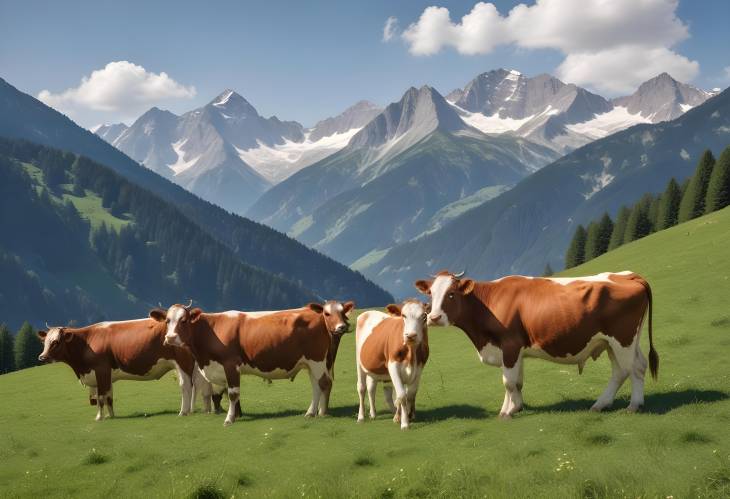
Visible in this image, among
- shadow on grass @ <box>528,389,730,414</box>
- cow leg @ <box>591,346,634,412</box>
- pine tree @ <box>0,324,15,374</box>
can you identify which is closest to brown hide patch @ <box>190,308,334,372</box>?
shadow on grass @ <box>528,389,730,414</box>

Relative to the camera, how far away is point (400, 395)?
17.7 metres

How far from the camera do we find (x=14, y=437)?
71.8 feet

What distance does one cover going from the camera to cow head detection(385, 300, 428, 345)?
56.4 feet

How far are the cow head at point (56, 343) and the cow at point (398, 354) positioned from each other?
38.0ft

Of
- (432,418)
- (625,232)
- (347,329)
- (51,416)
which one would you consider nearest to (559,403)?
(432,418)

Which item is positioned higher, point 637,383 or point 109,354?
point 109,354

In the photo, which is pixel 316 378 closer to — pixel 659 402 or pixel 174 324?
pixel 174 324

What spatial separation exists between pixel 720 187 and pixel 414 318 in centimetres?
9180

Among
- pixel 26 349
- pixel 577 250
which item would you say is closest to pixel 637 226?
pixel 577 250

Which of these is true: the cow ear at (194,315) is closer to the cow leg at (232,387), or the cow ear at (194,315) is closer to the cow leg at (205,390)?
the cow leg at (232,387)

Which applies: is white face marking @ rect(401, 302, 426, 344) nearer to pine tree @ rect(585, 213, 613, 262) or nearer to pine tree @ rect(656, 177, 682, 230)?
pine tree @ rect(656, 177, 682, 230)

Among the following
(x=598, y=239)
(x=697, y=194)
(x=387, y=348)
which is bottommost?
(x=387, y=348)

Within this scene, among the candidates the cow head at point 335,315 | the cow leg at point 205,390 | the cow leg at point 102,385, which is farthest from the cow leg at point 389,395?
the cow leg at point 102,385

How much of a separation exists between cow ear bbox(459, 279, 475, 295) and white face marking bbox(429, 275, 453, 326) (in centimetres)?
30
